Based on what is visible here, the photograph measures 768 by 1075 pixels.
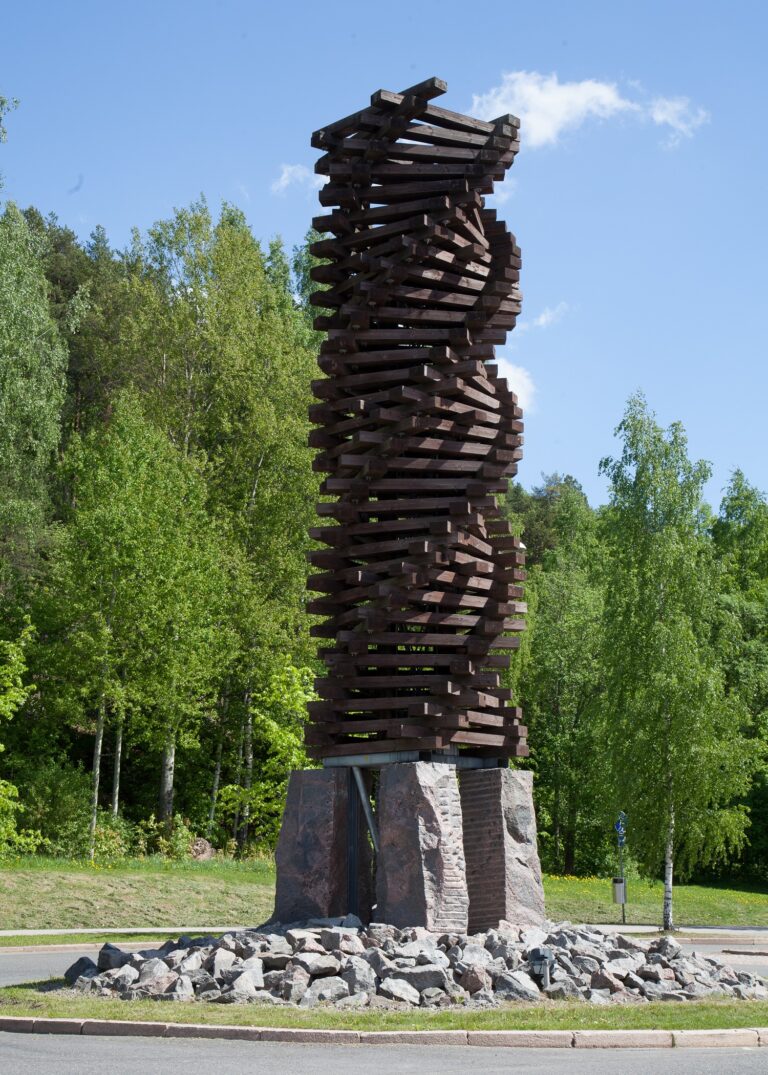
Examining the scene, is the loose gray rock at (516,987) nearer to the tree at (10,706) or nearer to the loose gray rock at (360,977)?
the loose gray rock at (360,977)

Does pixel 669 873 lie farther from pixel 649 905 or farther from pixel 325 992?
pixel 325 992

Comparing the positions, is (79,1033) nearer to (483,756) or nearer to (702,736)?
(483,756)

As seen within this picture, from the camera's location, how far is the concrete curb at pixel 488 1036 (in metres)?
9.55

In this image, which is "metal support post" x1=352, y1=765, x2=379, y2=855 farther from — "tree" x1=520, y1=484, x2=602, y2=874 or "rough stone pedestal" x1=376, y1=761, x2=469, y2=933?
"tree" x1=520, y1=484, x2=602, y2=874

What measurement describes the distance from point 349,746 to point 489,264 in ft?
19.5

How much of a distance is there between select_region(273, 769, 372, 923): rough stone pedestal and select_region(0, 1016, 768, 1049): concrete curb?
4066mm

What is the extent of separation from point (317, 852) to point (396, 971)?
2718 millimetres

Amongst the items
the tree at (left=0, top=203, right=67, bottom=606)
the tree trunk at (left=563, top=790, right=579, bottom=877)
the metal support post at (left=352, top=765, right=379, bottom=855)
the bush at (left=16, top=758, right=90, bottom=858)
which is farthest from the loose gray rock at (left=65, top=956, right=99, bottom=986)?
the tree trunk at (left=563, top=790, right=579, bottom=877)

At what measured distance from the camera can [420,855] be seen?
1323 centimetres

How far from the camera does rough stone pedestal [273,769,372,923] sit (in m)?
13.9

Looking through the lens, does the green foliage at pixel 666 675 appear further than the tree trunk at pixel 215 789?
No

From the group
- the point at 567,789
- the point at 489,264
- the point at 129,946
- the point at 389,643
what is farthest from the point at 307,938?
the point at 567,789

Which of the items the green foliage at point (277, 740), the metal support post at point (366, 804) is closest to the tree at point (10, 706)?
the green foliage at point (277, 740)

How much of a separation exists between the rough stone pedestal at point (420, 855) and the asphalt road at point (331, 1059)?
3.77m
